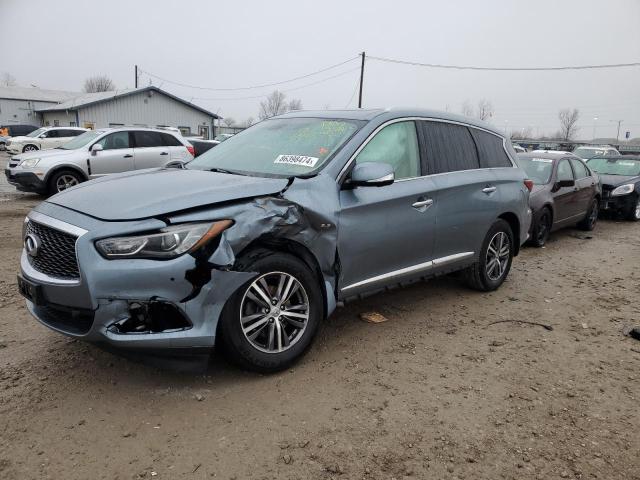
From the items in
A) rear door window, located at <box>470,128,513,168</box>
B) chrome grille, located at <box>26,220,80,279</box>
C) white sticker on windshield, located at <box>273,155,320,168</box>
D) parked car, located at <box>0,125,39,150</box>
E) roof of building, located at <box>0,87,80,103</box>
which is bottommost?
chrome grille, located at <box>26,220,80,279</box>

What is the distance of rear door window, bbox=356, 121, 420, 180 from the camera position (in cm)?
387

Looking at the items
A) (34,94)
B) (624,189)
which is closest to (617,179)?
(624,189)

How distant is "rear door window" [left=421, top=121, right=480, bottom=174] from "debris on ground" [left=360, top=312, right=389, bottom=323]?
4.52 feet

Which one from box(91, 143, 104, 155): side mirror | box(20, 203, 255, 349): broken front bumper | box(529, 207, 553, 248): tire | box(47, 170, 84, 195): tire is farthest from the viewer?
box(91, 143, 104, 155): side mirror

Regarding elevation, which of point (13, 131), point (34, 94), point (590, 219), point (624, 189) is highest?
point (34, 94)

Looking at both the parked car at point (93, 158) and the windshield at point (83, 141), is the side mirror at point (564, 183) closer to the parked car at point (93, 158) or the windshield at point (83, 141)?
the parked car at point (93, 158)

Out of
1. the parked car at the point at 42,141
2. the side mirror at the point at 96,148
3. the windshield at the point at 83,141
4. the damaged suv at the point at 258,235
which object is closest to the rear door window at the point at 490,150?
the damaged suv at the point at 258,235

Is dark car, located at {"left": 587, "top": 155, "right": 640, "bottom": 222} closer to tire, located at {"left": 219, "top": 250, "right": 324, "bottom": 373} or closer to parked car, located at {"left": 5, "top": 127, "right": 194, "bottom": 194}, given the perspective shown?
parked car, located at {"left": 5, "top": 127, "right": 194, "bottom": 194}

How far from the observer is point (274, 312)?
10.4 ft

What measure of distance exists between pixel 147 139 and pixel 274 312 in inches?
401

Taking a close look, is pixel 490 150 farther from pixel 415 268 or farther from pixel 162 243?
pixel 162 243

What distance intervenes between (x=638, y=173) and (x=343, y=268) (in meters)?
11.3

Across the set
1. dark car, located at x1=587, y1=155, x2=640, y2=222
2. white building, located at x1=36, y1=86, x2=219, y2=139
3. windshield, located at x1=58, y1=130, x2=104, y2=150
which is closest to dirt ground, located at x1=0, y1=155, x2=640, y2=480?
windshield, located at x1=58, y1=130, x2=104, y2=150

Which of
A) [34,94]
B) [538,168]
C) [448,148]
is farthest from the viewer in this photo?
[34,94]
